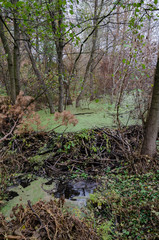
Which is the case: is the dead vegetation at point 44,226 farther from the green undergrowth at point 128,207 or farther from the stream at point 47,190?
the stream at point 47,190

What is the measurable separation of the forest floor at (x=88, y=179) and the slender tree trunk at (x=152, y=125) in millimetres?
195

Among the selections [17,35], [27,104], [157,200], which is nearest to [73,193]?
[157,200]

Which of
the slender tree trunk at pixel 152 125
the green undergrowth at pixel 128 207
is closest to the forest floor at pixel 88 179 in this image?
the green undergrowth at pixel 128 207

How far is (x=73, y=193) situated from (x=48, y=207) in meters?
1.00

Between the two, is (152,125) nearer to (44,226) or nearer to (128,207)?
(128,207)

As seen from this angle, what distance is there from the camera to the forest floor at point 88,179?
1.74m

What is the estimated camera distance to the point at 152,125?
2.93 metres

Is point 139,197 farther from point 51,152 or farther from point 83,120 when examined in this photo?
point 83,120

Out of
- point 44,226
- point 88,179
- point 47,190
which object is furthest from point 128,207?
point 47,190

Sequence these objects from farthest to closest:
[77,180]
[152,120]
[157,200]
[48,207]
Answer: [77,180]
[152,120]
[157,200]
[48,207]

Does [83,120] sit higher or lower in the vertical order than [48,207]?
higher

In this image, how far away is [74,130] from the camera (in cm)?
430

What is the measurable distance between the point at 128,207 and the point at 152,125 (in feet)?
5.15

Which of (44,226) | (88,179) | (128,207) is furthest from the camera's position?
(88,179)
